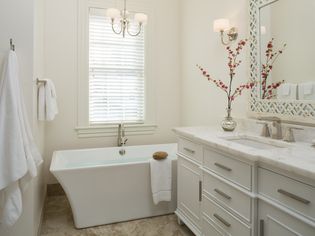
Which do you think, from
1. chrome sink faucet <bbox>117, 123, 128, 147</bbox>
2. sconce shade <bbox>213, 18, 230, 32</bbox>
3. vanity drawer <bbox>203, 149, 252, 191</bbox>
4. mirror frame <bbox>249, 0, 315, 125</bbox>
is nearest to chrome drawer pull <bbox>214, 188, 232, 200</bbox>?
vanity drawer <bbox>203, 149, 252, 191</bbox>

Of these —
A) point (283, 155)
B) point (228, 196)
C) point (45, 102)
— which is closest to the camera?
point (283, 155)

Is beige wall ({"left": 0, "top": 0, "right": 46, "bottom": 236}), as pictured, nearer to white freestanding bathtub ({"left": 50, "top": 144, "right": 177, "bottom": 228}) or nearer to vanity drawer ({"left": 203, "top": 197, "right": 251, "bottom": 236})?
white freestanding bathtub ({"left": 50, "top": 144, "right": 177, "bottom": 228})

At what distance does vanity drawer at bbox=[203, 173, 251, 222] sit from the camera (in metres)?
1.50

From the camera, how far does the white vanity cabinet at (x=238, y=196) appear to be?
1174 millimetres

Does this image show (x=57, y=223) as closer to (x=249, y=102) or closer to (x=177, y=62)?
(x=249, y=102)

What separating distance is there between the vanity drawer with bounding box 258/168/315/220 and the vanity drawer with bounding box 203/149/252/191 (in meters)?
0.09

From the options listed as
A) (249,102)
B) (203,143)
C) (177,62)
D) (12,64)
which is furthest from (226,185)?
(177,62)

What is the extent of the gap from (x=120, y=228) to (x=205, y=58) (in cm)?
213

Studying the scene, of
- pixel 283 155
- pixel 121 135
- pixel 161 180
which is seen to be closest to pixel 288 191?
pixel 283 155

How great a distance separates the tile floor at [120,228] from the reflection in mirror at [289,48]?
1.49 m

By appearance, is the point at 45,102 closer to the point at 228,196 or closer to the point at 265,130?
the point at 228,196

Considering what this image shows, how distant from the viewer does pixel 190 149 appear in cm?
220

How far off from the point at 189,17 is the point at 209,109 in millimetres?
1361

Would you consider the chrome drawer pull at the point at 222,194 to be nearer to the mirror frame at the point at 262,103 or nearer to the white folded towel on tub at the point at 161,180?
the mirror frame at the point at 262,103
